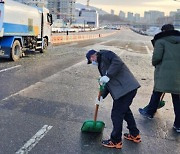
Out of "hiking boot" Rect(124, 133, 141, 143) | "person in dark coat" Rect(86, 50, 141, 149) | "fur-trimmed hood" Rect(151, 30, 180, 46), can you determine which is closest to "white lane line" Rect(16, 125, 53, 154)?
"person in dark coat" Rect(86, 50, 141, 149)

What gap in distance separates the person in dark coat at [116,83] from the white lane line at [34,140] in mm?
1044

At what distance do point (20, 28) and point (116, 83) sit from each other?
39.4 feet

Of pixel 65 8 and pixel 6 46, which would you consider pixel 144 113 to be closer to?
pixel 6 46

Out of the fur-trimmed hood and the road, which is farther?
the fur-trimmed hood

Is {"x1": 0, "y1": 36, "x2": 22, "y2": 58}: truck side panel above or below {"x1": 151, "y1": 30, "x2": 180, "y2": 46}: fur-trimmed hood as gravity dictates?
below

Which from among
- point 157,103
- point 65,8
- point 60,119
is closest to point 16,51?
point 60,119

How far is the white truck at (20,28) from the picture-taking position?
1420 centimetres

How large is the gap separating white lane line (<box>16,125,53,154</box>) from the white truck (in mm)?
9377

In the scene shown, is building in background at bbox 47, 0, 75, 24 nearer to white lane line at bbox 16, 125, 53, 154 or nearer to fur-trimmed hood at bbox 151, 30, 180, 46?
fur-trimmed hood at bbox 151, 30, 180, 46

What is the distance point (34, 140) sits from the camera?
4.81m

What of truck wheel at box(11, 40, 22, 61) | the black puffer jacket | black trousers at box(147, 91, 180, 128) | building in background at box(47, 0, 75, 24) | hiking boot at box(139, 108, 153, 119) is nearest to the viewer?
the black puffer jacket

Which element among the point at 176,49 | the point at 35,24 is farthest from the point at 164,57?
the point at 35,24

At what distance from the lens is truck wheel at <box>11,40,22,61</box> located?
48.0ft

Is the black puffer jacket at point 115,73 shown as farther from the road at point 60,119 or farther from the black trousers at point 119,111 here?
the road at point 60,119
